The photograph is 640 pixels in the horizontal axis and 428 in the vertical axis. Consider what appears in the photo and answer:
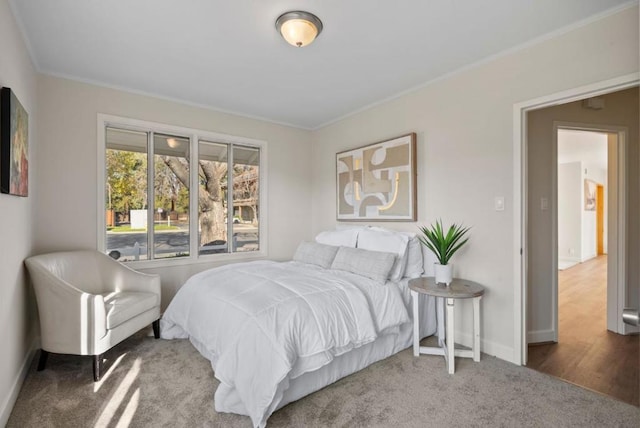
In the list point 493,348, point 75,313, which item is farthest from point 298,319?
point 493,348

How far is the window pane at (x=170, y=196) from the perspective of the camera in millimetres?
3479

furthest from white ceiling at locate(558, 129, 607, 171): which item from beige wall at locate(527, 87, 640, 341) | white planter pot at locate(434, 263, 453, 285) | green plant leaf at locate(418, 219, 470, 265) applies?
white planter pot at locate(434, 263, 453, 285)

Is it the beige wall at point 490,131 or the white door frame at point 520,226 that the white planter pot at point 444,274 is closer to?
the beige wall at point 490,131

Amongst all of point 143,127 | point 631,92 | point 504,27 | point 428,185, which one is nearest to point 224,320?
point 428,185

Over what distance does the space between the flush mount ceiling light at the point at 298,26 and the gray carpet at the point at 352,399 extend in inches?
93.0

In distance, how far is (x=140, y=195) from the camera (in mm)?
3381

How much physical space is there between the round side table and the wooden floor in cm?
49

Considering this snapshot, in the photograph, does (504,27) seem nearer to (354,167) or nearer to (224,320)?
(354,167)

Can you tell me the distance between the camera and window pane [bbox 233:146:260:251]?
159 inches

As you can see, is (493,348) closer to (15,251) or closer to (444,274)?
(444,274)

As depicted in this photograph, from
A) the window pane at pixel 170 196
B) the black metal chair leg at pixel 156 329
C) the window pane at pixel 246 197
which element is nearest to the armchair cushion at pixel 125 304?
the black metal chair leg at pixel 156 329

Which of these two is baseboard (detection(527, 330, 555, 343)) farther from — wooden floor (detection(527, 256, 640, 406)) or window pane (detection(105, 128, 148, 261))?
window pane (detection(105, 128, 148, 261))

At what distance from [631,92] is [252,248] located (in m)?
4.41

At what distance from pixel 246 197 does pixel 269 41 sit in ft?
7.20
